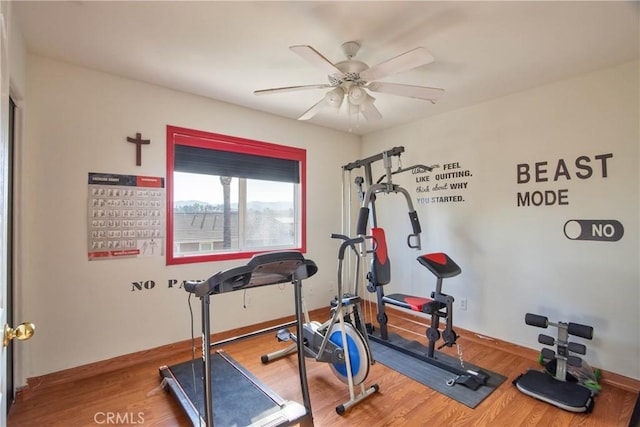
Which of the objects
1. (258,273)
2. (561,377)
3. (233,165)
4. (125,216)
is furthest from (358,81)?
(561,377)

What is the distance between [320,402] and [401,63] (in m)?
2.28

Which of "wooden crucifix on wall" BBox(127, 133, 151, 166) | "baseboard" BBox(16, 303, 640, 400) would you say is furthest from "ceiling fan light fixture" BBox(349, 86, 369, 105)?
"baseboard" BBox(16, 303, 640, 400)

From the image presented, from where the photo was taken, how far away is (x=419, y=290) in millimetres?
3758

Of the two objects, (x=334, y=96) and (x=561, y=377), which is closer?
(x=334, y=96)

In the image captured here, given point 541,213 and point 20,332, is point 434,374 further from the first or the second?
point 20,332

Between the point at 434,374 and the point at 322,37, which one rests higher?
the point at 322,37

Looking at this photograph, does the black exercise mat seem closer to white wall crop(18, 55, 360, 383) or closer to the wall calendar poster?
white wall crop(18, 55, 360, 383)

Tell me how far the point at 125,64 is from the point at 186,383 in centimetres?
253

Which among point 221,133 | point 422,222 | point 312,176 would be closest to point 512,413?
point 422,222

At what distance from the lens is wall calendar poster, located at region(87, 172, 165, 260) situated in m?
2.56

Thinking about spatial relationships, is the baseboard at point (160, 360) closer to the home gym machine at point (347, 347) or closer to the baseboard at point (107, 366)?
the baseboard at point (107, 366)

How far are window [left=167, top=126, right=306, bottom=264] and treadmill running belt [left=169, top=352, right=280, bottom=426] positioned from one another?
1.02 m

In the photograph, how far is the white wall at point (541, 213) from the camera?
94.2 inches
